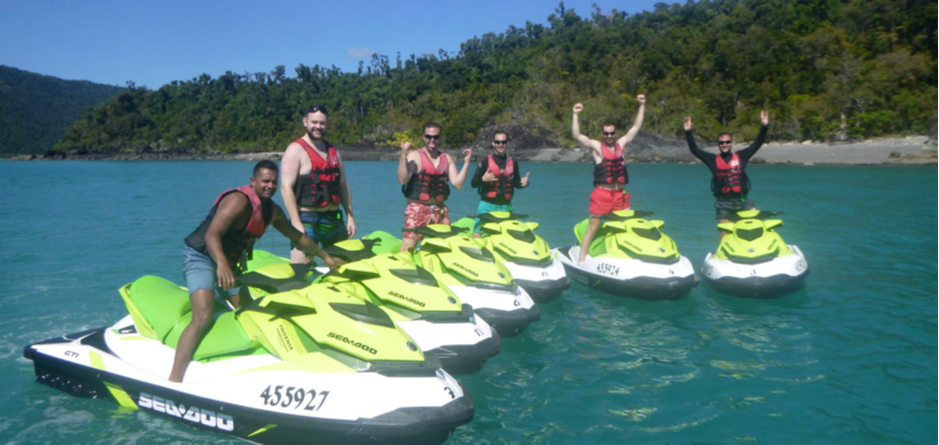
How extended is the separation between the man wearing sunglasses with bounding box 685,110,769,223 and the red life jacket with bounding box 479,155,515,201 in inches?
88.7

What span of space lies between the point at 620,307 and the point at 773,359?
75.7 inches

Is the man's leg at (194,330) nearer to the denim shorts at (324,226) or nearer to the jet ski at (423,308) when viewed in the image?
the jet ski at (423,308)

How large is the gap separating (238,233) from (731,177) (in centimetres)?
609

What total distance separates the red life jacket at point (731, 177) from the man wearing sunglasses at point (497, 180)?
2478 millimetres

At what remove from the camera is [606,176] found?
759 centimetres

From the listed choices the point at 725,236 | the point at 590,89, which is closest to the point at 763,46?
the point at 590,89

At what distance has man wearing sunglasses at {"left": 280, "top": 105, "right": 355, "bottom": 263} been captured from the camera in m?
5.15

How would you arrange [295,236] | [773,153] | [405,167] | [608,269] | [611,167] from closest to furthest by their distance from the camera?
[295,236] < [405,167] < [608,269] < [611,167] < [773,153]

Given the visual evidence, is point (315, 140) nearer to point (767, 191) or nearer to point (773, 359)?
point (773, 359)

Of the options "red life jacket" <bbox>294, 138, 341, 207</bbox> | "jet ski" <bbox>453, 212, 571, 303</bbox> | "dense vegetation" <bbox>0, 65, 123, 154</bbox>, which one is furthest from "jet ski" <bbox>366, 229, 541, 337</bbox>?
"dense vegetation" <bbox>0, 65, 123, 154</bbox>

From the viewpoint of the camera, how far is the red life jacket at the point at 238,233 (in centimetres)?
Result: 396

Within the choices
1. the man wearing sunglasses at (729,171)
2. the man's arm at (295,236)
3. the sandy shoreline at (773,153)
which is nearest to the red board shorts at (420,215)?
the man's arm at (295,236)

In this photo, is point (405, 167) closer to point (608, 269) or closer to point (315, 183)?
point (315, 183)

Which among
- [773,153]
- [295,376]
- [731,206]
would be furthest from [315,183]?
[773,153]
